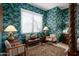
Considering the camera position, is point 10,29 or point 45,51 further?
point 45,51

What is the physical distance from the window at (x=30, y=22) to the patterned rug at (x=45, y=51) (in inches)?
11.1

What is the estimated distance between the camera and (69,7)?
1743 mm

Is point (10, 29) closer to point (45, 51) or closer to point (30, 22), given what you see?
point (30, 22)

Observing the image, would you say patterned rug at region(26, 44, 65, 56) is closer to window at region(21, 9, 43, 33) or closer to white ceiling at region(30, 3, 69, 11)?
window at region(21, 9, 43, 33)

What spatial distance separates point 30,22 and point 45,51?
0.54 meters

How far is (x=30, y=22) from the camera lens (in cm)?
179

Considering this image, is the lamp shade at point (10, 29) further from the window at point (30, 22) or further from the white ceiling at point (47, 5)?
the white ceiling at point (47, 5)

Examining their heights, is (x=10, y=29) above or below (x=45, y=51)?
above

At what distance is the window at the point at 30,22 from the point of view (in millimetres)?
1765

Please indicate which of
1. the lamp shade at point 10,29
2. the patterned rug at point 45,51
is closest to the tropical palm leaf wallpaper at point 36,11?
the lamp shade at point 10,29

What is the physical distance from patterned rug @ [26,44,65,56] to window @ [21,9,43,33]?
0.92ft

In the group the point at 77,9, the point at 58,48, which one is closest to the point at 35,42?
the point at 58,48

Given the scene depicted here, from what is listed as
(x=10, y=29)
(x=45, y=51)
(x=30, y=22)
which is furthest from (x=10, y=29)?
(x=45, y=51)

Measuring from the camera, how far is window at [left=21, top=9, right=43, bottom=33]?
1.76m
